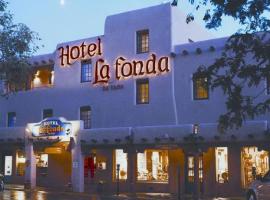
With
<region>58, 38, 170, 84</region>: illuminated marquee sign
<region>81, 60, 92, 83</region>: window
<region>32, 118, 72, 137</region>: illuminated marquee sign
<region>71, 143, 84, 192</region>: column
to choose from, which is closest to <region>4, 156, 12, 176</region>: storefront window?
<region>32, 118, 72, 137</region>: illuminated marquee sign

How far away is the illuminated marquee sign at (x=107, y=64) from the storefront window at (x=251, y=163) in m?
6.95

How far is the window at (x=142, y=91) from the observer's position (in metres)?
32.2

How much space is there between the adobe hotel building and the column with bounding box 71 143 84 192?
63 millimetres

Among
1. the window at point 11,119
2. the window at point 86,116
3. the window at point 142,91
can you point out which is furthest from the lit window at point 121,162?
the window at point 11,119

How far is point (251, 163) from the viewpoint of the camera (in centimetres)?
2936

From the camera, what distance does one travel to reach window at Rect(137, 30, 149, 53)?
32.6 m

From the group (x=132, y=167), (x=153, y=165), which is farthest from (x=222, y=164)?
(x=132, y=167)

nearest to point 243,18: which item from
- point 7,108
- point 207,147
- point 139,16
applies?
point 207,147

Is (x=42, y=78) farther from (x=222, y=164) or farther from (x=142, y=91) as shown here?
(x=222, y=164)

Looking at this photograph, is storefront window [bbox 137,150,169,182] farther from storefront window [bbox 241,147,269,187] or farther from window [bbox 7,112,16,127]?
window [bbox 7,112,16,127]

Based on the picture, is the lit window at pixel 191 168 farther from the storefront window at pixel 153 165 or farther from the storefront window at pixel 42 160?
the storefront window at pixel 42 160

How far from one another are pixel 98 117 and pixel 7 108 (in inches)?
369

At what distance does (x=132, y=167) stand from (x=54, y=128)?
613 centimetres

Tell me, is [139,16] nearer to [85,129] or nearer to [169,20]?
[169,20]
